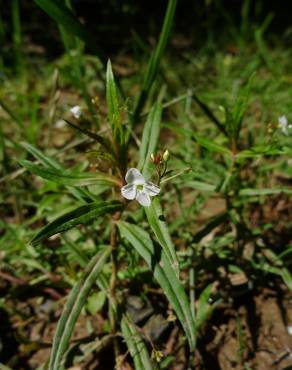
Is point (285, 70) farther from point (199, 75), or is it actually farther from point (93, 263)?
point (93, 263)

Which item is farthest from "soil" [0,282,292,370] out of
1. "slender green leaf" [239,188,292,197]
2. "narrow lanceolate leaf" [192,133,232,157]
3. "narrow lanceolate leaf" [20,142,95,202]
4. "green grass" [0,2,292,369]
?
"narrow lanceolate leaf" [192,133,232,157]

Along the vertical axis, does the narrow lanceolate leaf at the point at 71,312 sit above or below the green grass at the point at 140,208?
below

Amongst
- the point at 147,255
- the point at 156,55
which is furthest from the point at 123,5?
the point at 147,255

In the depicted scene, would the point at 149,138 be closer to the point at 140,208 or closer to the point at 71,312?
the point at 140,208

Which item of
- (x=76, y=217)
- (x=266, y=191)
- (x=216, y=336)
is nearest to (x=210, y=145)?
(x=266, y=191)

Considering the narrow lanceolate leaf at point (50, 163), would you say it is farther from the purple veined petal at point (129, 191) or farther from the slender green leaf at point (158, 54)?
the slender green leaf at point (158, 54)

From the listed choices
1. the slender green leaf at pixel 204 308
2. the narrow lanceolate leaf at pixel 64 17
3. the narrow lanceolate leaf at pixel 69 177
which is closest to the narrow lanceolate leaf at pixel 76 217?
the narrow lanceolate leaf at pixel 69 177

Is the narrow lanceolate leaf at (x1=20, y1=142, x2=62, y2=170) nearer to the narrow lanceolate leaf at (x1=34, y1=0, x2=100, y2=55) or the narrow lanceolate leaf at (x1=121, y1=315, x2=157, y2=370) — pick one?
the narrow lanceolate leaf at (x1=34, y1=0, x2=100, y2=55)
